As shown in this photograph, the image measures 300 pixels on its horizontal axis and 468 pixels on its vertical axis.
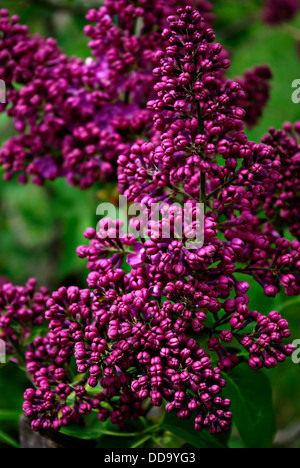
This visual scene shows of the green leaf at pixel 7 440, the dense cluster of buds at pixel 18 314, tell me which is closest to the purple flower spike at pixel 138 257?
the dense cluster of buds at pixel 18 314

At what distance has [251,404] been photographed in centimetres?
126

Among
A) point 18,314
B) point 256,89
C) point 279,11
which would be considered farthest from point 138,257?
point 279,11

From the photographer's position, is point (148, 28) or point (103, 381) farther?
point (148, 28)

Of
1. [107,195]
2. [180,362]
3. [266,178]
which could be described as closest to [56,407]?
[180,362]

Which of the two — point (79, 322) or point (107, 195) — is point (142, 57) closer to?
point (107, 195)

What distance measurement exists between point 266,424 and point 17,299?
0.71 metres

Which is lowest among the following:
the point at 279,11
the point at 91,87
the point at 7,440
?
the point at 7,440

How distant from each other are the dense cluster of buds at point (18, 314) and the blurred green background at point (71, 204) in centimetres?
23

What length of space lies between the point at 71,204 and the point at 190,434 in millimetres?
1651

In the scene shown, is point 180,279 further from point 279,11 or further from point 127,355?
point 279,11

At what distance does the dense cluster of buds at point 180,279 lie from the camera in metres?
1.03

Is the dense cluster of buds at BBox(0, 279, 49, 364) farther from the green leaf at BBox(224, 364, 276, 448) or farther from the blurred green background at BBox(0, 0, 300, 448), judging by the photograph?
the green leaf at BBox(224, 364, 276, 448)

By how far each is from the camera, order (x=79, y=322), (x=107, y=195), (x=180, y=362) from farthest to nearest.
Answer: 1. (x=107, y=195)
2. (x=79, y=322)
3. (x=180, y=362)

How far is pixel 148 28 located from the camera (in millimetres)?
1537
